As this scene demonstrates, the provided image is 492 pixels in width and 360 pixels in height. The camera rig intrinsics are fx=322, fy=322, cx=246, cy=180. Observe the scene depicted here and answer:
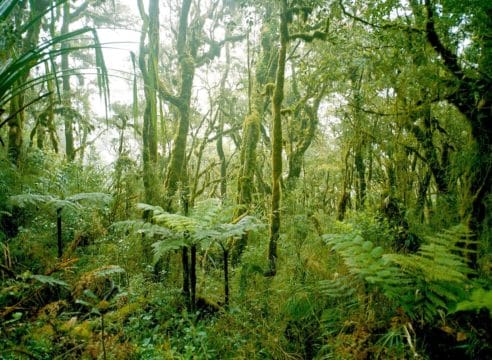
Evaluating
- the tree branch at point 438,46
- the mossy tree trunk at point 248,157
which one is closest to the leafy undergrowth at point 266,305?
the mossy tree trunk at point 248,157

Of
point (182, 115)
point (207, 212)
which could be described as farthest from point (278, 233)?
point (182, 115)

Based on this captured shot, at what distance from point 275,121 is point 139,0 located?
16.7 feet

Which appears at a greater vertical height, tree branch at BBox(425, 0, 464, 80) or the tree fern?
tree branch at BBox(425, 0, 464, 80)

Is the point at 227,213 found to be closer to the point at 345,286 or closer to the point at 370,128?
the point at 345,286

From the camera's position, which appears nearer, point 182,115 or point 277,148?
point 277,148

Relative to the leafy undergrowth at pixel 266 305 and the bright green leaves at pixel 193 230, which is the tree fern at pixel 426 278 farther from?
the bright green leaves at pixel 193 230

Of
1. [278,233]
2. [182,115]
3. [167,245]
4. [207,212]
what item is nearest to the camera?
[167,245]

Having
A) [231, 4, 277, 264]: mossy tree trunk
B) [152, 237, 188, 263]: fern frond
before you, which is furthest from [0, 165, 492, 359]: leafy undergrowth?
[231, 4, 277, 264]: mossy tree trunk

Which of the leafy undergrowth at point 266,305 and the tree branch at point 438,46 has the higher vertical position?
the tree branch at point 438,46

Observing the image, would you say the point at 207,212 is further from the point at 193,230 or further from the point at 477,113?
the point at 477,113

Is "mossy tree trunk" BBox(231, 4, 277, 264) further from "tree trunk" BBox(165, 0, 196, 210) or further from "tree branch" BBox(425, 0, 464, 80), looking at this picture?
"tree branch" BBox(425, 0, 464, 80)

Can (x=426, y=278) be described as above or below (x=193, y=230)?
below

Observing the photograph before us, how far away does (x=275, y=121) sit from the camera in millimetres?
5789

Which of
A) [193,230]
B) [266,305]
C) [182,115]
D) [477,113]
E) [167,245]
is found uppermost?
[182,115]
